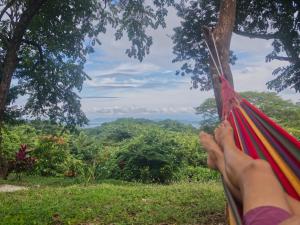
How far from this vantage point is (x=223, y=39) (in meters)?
4.16

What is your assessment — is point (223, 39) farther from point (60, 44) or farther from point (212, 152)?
point (60, 44)

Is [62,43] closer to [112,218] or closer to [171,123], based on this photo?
[112,218]

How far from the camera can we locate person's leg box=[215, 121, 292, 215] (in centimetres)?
165

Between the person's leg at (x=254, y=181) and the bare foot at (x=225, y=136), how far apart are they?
0.22m

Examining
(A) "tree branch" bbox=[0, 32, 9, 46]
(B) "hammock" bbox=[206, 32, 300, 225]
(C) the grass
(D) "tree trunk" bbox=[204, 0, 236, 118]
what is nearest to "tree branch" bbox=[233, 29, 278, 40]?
(D) "tree trunk" bbox=[204, 0, 236, 118]

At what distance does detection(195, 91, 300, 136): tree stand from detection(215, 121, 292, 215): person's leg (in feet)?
37.4

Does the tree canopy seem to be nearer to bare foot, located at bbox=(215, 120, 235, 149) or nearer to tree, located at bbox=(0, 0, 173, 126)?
tree, located at bbox=(0, 0, 173, 126)

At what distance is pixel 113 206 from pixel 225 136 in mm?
3526

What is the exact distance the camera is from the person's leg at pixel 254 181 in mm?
1652

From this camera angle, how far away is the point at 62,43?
8.57m

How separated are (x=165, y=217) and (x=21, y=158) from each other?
626cm

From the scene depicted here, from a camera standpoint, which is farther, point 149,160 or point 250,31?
point 149,160

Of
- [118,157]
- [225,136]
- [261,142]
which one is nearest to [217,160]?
[225,136]

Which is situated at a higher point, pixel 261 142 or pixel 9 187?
pixel 261 142
